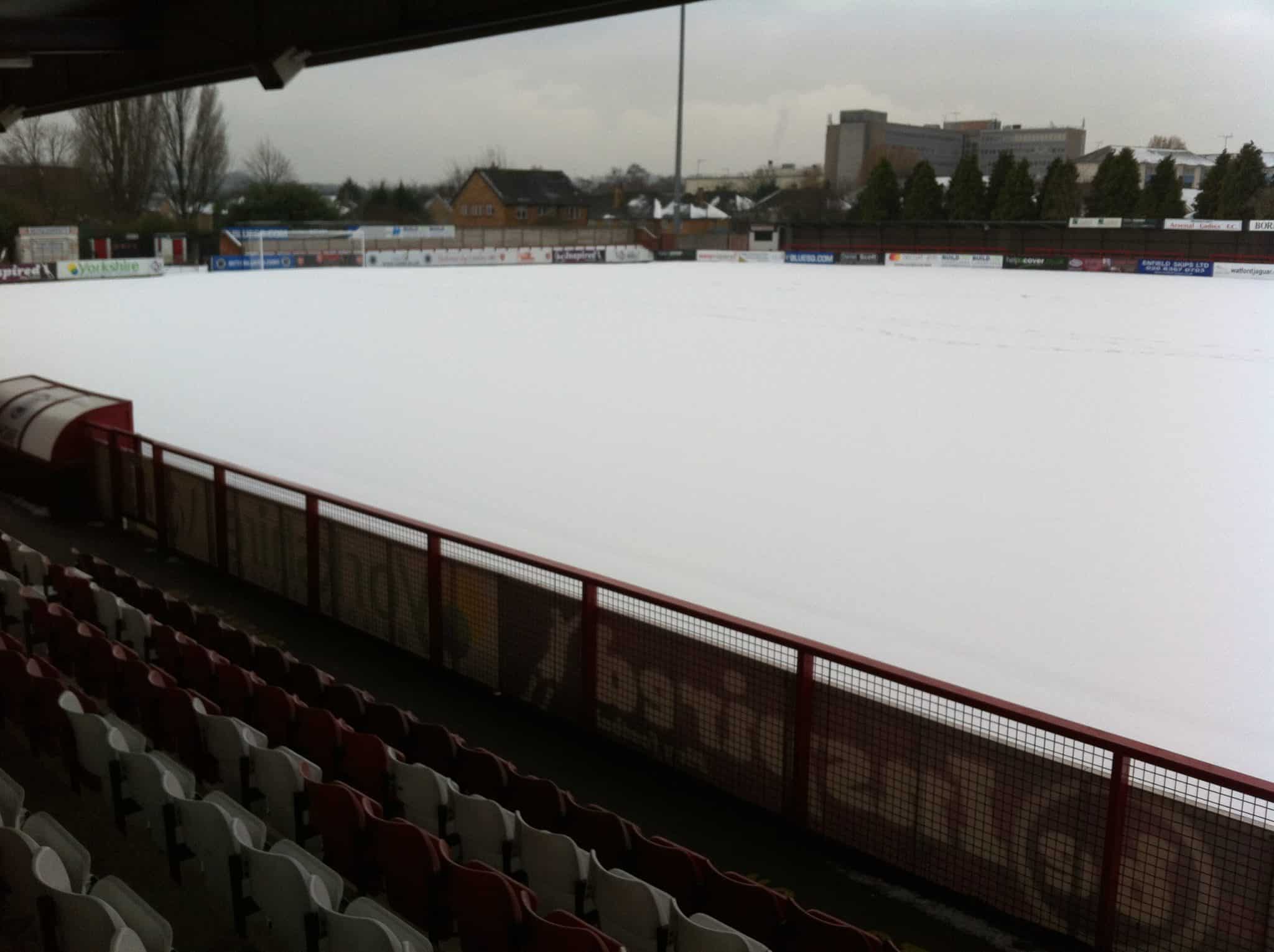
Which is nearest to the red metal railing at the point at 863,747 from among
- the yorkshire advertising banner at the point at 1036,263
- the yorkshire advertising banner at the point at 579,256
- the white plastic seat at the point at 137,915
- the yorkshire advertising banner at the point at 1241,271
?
the white plastic seat at the point at 137,915

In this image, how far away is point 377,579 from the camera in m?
7.63

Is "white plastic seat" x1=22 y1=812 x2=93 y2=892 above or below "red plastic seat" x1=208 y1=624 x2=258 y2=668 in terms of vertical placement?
above

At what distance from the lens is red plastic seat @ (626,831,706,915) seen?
3.92m

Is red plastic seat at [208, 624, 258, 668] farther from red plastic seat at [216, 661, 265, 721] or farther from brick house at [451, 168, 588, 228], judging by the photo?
brick house at [451, 168, 588, 228]

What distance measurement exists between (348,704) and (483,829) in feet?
5.21

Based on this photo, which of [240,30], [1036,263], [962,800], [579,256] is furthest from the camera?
[579,256]

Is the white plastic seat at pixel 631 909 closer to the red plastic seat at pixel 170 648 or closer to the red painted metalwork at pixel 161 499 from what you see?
the red plastic seat at pixel 170 648

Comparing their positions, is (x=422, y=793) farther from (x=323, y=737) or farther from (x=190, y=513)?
(x=190, y=513)

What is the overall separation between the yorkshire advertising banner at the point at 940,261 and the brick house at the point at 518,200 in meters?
27.3

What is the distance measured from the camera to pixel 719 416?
16.2m

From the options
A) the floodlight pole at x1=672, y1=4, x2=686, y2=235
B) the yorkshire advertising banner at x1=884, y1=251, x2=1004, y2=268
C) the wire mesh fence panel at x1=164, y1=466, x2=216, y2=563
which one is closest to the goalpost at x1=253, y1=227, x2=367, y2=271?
the floodlight pole at x1=672, y1=4, x2=686, y2=235

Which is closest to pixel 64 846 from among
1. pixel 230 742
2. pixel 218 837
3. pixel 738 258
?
pixel 218 837

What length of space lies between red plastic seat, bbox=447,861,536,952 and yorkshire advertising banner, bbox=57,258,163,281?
37.9 m

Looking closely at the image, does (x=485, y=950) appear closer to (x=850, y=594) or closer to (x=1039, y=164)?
(x=850, y=594)
